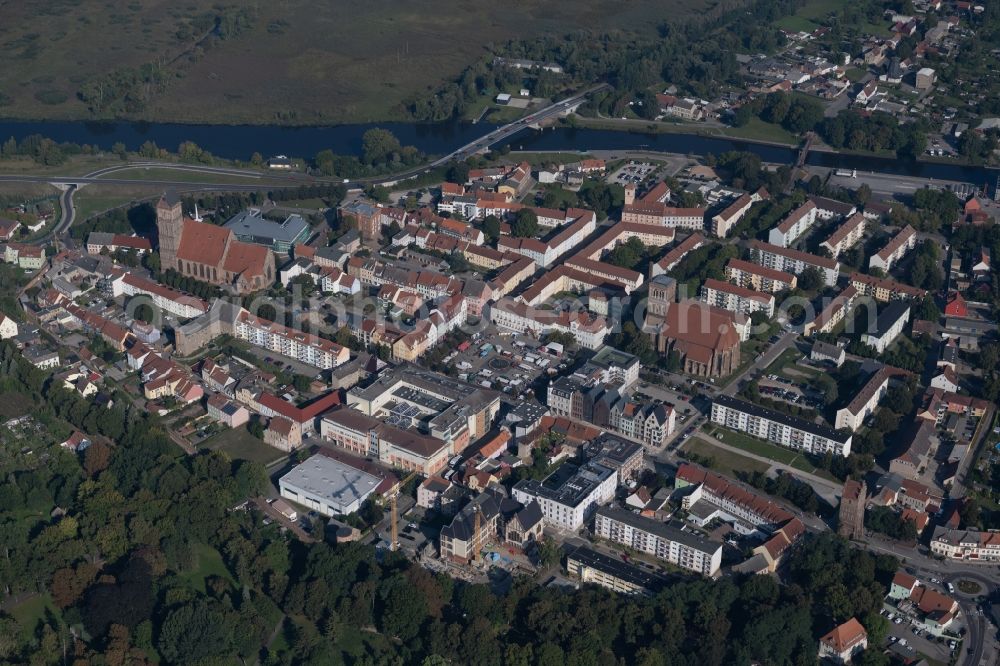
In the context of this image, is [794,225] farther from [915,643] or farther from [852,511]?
[915,643]

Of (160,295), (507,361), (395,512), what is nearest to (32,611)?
(395,512)

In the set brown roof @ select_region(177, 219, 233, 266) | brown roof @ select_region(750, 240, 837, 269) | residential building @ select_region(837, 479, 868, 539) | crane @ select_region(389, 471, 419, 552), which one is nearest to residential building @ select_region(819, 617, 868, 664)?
residential building @ select_region(837, 479, 868, 539)

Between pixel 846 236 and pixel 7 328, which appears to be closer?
pixel 7 328

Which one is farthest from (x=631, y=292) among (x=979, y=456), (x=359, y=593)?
(x=359, y=593)

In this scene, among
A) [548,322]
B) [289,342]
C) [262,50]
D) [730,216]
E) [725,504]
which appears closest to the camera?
[725,504]

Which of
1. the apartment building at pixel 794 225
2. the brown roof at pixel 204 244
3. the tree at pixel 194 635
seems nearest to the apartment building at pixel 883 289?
the apartment building at pixel 794 225

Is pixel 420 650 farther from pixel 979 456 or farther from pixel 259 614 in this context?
pixel 979 456
